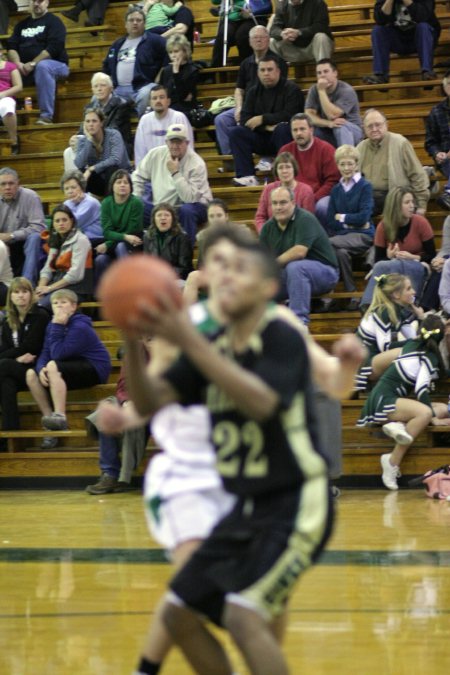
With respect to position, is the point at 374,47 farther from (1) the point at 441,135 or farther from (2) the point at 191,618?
(2) the point at 191,618

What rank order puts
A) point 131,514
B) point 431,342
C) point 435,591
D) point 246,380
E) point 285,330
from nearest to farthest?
point 246,380 → point 285,330 → point 435,591 → point 131,514 → point 431,342

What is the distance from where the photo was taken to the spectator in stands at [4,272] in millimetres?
10773

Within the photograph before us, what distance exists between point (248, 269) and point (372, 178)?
7.67 m

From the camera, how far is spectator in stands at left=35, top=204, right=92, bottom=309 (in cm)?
1052

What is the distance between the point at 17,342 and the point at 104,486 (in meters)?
1.61

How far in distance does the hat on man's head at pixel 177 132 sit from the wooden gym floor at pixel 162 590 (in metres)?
3.69

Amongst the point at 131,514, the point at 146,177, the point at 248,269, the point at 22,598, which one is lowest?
the point at 131,514

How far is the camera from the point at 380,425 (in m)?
8.90

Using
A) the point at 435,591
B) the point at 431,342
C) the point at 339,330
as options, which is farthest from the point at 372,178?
the point at 435,591

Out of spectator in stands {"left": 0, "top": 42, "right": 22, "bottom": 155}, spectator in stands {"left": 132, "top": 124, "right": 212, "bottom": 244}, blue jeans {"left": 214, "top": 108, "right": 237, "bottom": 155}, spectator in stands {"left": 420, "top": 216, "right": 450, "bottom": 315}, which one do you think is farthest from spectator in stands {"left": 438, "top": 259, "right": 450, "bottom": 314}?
spectator in stands {"left": 0, "top": 42, "right": 22, "bottom": 155}

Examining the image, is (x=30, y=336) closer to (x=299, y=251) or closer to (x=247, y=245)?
(x=299, y=251)

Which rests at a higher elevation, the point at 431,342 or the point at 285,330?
the point at 285,330

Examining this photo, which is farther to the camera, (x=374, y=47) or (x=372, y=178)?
(x=374, y=47)

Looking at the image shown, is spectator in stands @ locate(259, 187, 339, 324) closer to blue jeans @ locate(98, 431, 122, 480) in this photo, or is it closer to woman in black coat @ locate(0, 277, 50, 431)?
blue jeans @ locate(98, 431, 122, 480)
